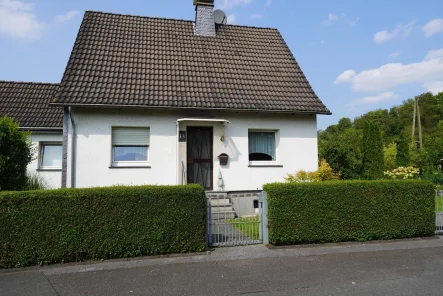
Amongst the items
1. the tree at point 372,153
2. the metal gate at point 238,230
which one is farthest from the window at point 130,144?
the tree at point 372,153

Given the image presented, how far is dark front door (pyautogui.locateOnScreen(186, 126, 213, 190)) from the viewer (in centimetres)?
1098

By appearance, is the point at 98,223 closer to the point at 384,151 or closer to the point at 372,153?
the point at 372,153

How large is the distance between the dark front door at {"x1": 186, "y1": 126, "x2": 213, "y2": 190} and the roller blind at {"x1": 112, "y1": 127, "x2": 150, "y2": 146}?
4.75 ft

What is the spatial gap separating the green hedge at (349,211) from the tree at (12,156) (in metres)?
5.56

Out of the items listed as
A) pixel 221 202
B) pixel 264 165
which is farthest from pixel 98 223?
pixel 264 165

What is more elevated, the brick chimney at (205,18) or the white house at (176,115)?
the brick chimney at (205,18)

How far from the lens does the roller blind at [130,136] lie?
1043 centimetres

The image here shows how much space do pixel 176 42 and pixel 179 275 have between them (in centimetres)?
1014

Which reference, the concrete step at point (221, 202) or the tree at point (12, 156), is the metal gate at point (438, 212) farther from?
the tree at point (12, 156)

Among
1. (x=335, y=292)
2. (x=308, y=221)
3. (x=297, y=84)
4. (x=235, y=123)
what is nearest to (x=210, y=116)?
(x=235, y=123)

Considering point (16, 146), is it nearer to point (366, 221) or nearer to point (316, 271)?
point (316, 271)

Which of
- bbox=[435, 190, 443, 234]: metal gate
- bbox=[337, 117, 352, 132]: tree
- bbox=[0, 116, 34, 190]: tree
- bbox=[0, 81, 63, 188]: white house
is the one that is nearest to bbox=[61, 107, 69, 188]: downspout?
bbox=[0, 116, 34, 190]: tree

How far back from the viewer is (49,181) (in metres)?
12.7

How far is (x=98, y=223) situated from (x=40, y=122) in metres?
9.35
